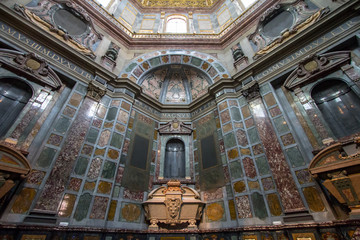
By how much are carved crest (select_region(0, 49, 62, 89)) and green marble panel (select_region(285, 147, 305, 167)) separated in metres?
9.32

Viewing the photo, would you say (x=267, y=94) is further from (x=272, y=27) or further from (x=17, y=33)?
(x=17, y=33)

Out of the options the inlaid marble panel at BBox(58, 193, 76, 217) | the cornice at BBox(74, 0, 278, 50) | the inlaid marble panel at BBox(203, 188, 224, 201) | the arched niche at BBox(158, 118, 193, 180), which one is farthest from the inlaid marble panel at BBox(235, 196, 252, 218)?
the cornice at BBox(74, 0, 278, 50)

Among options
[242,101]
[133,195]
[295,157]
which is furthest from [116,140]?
[295,157]

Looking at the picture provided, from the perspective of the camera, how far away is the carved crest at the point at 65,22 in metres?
8.05

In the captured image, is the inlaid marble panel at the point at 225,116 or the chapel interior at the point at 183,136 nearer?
the chapel interior at the point at 183,136

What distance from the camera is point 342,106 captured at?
611 centimetres

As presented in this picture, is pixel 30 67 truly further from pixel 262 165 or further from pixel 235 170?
pixel 262 165

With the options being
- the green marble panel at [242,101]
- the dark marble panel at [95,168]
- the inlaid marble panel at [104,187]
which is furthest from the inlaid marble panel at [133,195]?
the green marble panel at [242,101]

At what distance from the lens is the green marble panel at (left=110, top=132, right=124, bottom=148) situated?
7.47m

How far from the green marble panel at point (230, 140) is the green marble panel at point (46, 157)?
6.62 m

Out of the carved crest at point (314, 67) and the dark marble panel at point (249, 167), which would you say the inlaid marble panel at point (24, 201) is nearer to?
the dark marble panel at point (249, 167)

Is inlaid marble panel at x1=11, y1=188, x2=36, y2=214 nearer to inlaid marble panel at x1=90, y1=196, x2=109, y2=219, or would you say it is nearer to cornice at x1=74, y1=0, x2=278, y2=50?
inlaid marble panel at x1=90, y1=196, x2=109, y2=219

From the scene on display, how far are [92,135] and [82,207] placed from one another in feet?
8.75

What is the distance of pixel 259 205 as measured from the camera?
19.8 ft
